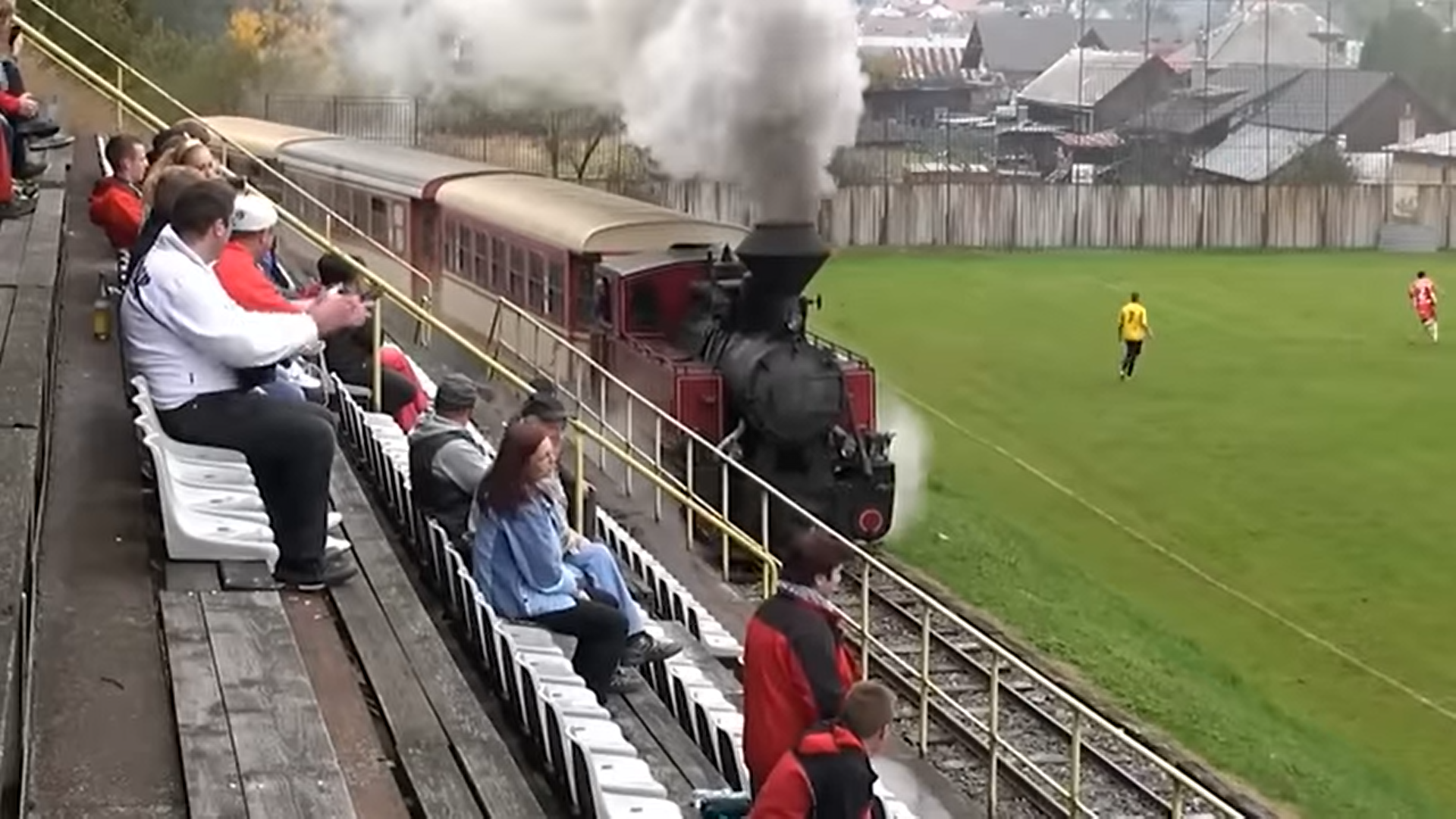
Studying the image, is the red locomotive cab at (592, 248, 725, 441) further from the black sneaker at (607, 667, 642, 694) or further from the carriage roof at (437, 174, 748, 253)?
the black sneaker at (607, 667, 642, 694)

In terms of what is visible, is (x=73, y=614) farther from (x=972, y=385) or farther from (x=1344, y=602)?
(x=972, y=385)

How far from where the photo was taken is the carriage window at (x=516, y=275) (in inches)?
821

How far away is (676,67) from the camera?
22.5 metres

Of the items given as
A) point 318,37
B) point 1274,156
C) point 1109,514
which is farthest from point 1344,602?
point 1274,156

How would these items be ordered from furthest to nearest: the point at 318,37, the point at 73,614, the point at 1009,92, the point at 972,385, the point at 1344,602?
the point at 1009,92, the point at 318,37, the point at 972,385, the point at 1344,602, the point at 73,614

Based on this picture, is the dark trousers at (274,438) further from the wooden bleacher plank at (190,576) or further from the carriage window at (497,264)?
the carriage window at (497,264)

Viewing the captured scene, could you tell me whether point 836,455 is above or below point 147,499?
below

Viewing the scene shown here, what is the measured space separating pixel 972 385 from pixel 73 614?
21.9 metres

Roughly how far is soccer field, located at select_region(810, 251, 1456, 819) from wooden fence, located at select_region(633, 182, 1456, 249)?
40.4 ft

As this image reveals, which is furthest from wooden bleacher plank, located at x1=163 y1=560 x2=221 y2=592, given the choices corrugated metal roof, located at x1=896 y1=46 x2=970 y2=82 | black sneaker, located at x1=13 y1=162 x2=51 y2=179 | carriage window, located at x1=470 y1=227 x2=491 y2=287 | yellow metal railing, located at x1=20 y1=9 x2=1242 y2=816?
corrugated metal roof, located at x1=896 y1=46 x2=970 y2=82

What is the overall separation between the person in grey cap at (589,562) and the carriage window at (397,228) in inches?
711

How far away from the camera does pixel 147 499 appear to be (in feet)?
24.9

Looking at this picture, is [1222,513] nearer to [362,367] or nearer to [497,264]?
[497,264]

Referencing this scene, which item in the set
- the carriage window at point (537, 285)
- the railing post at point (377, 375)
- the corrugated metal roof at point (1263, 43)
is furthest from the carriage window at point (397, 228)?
the corrugated metal roof at point (1263, 43)
